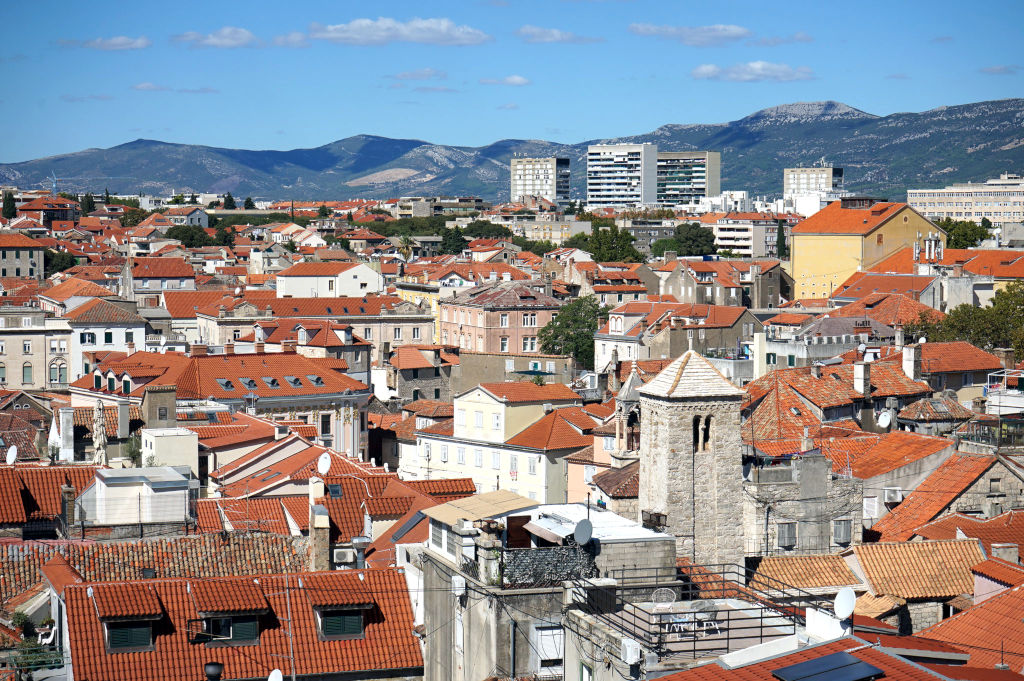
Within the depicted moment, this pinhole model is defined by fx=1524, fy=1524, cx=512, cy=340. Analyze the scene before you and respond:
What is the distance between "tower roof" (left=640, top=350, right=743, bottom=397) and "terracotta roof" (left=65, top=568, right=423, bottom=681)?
9.62 meters

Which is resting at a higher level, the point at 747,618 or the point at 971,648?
the point at 747,618

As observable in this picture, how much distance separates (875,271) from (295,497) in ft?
229

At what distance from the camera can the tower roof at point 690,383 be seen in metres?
27.2

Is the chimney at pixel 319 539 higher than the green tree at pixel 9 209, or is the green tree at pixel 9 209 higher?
the green tree at pixel 9 209

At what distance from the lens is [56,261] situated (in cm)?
13575

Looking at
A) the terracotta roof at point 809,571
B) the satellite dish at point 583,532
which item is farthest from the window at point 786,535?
the satellite dish at point 583,532

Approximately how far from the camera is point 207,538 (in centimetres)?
2134

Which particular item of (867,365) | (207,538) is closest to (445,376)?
(867,365)

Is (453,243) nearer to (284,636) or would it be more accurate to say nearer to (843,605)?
(284,636)

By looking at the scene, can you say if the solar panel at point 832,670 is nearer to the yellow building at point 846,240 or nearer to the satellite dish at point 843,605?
the satellite dish at point 843,605

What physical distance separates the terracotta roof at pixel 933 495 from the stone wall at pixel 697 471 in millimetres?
3902

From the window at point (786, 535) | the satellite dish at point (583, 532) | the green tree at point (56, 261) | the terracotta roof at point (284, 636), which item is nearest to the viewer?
the satellite dish at point (583, 532)

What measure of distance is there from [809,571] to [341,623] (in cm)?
1053

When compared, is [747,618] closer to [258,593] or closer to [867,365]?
[258,593]
